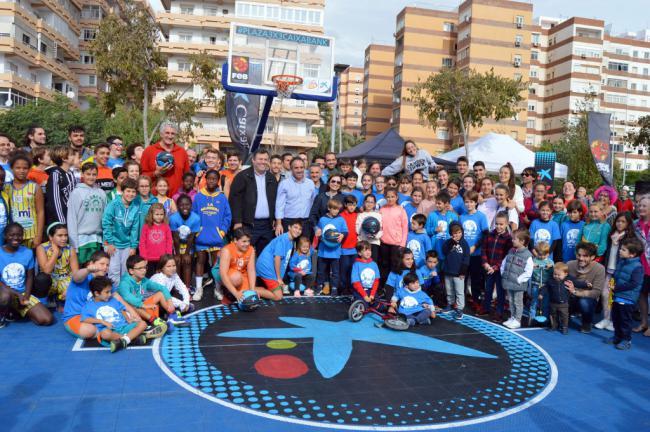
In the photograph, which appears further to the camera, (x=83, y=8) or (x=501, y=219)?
(x=83, y=8)

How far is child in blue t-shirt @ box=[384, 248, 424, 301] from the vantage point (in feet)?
20.9

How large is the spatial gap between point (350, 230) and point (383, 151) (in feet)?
27.8

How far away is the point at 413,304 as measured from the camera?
6.17m

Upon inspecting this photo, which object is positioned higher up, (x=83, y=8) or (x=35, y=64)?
(x=83, y=8)

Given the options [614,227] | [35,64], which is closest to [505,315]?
[614,227]

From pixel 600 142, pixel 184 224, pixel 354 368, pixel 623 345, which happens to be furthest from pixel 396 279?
pixel 600 142

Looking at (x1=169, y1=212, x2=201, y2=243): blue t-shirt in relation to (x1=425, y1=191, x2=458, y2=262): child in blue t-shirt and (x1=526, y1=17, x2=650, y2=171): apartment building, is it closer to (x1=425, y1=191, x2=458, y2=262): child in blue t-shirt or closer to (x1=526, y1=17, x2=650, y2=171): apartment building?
(x1=425, y1=191, x2=458, y2=262): child in blue t-shirt

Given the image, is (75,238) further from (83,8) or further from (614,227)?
(83,8)

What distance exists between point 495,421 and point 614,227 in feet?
13.0

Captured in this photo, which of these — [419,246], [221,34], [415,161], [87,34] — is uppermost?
[87,34]

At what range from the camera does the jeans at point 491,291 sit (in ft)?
21.7

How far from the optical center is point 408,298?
6.20 meters

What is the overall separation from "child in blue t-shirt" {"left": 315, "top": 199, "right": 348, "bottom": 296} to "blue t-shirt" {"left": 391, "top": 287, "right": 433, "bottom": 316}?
127 cm

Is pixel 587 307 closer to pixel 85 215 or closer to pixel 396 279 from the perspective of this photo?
pixel 396 279
